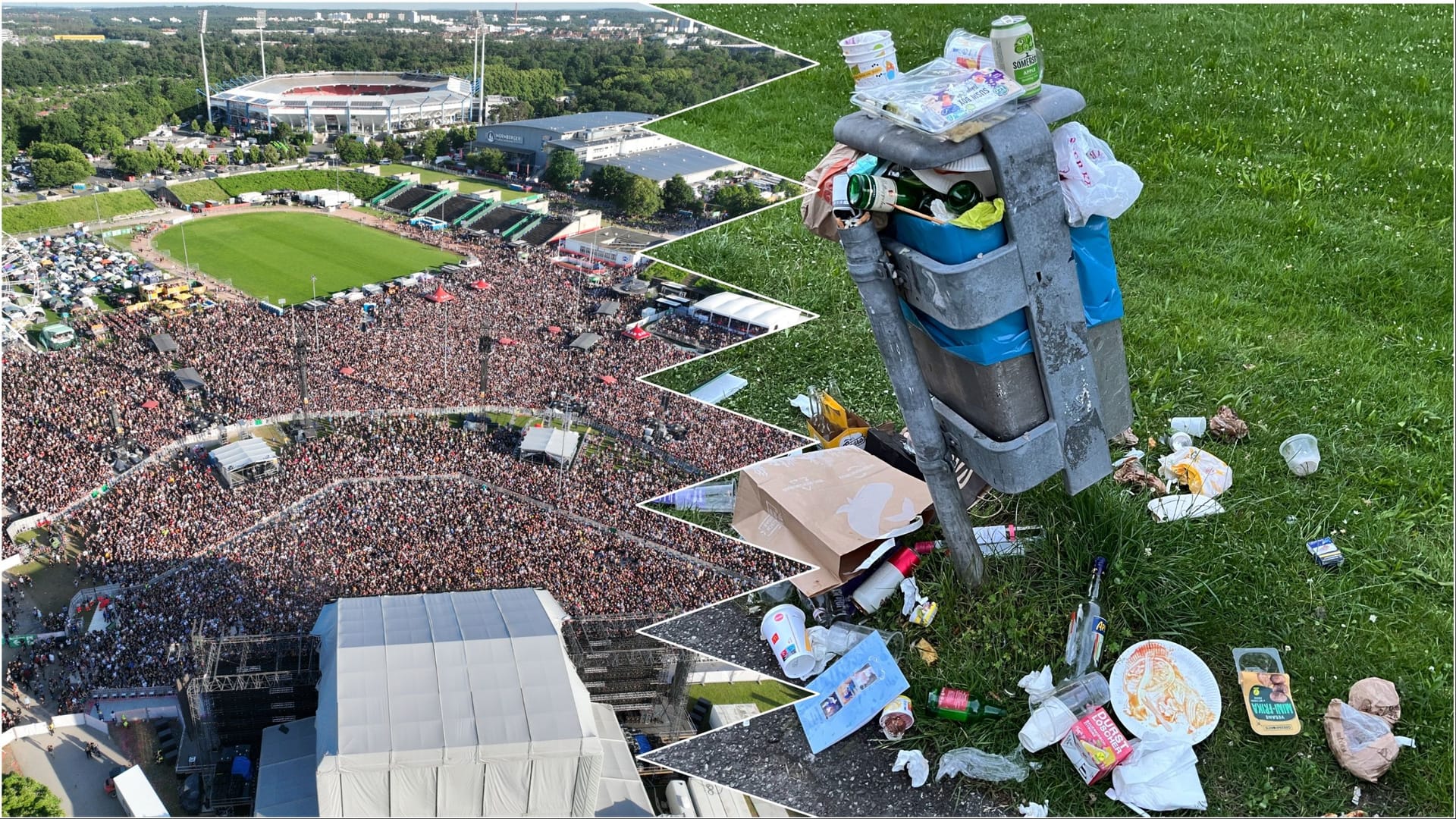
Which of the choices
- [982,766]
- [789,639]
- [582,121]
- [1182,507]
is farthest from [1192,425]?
[582,121]

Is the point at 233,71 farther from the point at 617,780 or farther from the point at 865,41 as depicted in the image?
the point at 865,41

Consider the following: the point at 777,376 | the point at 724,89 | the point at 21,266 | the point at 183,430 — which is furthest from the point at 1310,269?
the point at 21,266

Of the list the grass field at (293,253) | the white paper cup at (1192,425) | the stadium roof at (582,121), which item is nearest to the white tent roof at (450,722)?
the white paper cup at (1192,425)

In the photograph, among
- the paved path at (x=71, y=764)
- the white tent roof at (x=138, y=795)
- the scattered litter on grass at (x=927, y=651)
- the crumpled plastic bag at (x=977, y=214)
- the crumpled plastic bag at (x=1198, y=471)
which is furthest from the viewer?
the paved path at (x=71, y=764)

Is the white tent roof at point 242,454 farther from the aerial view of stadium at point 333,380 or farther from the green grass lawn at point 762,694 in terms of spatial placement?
the green grass lawn at point 762,694

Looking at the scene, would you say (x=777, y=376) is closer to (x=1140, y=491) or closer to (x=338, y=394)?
(x=1140, y=491)

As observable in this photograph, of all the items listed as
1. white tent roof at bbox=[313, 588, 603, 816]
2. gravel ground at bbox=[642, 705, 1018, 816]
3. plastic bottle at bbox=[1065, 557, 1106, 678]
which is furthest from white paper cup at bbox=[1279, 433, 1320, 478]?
white tent roof at bbox=[313, 588, 603, 816]
